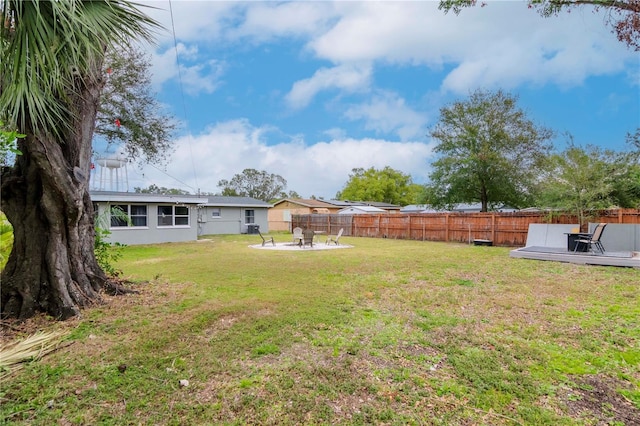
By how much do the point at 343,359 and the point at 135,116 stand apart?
13.4m

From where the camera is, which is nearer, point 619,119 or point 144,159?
point 619,119

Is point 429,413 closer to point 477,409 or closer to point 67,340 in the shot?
point 477,409

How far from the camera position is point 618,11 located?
194 inches

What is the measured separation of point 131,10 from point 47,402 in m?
3.48

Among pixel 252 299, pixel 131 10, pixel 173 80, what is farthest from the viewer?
pixel 173 80

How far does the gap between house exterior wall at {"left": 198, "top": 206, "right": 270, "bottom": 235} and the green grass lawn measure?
645 inches

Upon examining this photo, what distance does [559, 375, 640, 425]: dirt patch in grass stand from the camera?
234 cm

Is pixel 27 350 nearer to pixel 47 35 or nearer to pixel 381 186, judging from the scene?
pixel 47 35

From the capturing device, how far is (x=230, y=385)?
2.67 meters

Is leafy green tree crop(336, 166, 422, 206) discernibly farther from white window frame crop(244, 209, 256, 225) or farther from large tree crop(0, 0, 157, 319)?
large tree crop(0, 0, 157, 319)

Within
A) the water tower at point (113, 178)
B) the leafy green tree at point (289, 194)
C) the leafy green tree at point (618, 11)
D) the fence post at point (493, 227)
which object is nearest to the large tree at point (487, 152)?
the fence post at point (493, 227)

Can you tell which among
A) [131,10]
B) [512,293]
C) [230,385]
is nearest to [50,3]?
[131,10]

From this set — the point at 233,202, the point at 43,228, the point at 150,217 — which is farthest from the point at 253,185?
the point at 43,228

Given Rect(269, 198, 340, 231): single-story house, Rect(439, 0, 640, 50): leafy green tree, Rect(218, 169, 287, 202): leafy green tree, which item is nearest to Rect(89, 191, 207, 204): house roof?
Rect(269, 198, 340, 231): single-story house
